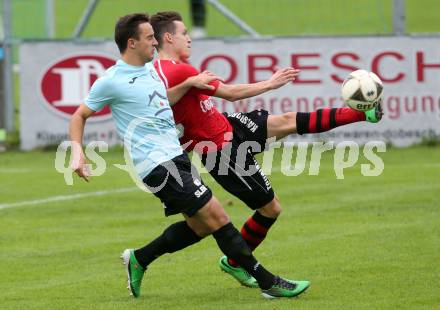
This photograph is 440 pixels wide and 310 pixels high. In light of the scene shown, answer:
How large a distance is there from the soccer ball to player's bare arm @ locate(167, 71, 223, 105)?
3.59 feet

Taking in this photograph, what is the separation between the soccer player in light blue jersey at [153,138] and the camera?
26.1 ft

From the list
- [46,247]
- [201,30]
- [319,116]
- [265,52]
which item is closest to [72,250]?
[46,247]

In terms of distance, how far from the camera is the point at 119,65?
808cm

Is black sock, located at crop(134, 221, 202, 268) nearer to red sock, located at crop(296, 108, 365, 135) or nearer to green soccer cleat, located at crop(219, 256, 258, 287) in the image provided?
green soccer cleat, located at crop(219, 256, 258, 287)

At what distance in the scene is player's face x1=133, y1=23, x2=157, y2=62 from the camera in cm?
802

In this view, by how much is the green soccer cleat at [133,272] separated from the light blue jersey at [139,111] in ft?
2.60

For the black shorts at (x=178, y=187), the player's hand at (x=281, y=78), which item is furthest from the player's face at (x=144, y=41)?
the player's hand at (x=281, y=78)

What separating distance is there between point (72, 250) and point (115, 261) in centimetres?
70

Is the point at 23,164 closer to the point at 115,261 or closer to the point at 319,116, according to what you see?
the point at 115,261

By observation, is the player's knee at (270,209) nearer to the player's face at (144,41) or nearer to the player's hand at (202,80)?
the player's hand at (202,80)

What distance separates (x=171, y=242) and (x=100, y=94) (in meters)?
1.24

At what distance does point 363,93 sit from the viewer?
870 cm

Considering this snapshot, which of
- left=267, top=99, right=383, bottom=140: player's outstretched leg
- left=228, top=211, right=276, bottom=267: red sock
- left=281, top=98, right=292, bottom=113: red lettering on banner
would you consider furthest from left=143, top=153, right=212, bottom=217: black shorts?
left=281, top=98, right=292, bottom=113: red lettering on banner

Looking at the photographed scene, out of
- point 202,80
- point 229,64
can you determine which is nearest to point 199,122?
point 202,80
